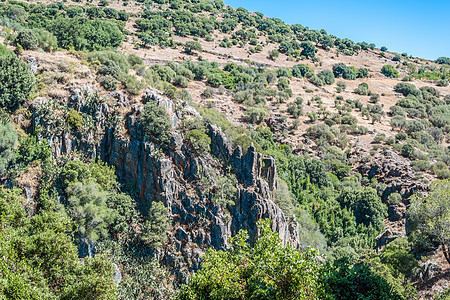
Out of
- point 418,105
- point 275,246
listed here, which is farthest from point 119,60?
point 418,105

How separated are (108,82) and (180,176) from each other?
18.6 metres

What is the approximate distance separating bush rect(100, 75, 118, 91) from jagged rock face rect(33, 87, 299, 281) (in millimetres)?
1816

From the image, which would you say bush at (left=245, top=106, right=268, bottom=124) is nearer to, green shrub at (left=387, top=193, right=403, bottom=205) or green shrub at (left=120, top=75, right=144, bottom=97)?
green shrub at (left=120, top=75, right=144, bottom=97)

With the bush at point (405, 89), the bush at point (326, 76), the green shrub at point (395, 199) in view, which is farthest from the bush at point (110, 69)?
the bush at point (405, 89)

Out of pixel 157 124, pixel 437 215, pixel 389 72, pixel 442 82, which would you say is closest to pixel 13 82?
pixel 157 124

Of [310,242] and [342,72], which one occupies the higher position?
[342,72]

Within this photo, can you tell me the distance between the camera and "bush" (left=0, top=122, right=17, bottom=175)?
3376 cm

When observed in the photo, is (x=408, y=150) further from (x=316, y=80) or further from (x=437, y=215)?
(x=316, y=80)

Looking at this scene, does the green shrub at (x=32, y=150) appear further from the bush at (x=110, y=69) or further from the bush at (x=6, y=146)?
the bush at (x=110, y=69)

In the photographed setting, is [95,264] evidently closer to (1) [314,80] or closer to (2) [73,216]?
(2) [73,216]

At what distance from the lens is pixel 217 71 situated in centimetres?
9438

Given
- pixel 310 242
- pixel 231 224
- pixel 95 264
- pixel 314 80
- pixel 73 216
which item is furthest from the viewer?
pixel 314 80

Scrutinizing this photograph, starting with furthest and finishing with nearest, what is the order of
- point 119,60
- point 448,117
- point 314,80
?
point 314,80 → point 448,117 → point 119,60

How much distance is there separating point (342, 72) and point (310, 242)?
93.9 meters
